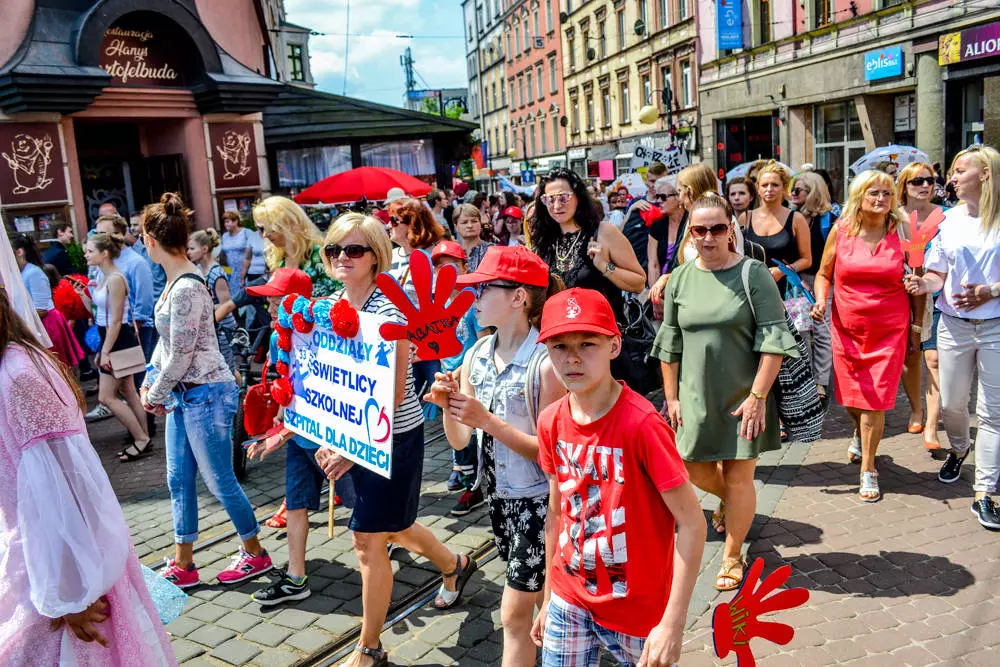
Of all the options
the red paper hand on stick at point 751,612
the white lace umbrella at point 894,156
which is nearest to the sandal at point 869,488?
the red paper hand on stick at point 751,612

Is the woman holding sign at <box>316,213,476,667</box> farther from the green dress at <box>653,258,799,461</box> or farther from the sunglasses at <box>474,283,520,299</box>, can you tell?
the green dress at <box>653,258,799,461</box>

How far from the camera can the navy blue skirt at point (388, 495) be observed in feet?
11.4

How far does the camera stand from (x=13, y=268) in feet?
8.05

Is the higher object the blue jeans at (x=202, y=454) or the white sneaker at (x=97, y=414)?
the blue jeans at (x=202, y=454)

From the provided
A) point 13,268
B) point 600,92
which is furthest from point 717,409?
point 600,92

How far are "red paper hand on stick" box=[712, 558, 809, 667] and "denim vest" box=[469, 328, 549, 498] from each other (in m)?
0.89

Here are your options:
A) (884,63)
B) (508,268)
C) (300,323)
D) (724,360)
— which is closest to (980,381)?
(724,360)

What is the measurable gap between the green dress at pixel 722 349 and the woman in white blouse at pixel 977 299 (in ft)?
4.72

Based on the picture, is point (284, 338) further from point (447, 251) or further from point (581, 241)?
point (581, 241)

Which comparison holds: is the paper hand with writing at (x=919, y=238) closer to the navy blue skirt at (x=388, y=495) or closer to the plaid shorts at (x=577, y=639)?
the navy blue skirt at (x=388, y=495)

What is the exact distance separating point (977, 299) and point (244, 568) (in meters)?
4.30

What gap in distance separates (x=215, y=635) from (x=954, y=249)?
14.7 feet

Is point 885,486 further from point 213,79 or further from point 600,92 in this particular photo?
point 600,92

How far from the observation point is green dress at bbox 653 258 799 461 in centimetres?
383
